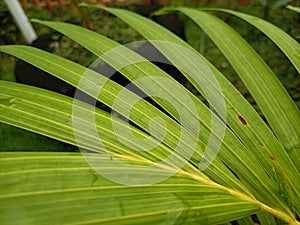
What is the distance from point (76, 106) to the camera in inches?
29.0

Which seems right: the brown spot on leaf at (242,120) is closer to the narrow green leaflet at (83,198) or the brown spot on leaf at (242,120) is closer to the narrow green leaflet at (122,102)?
the narrow green leaflet at (122,102)

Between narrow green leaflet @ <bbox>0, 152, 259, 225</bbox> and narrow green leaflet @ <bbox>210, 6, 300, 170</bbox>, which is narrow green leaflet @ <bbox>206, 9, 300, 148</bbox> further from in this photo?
narrow green leaflet @ <bbox>0, 152, 259, 225</bbox>

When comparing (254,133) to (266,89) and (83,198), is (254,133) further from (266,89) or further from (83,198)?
(83,198)

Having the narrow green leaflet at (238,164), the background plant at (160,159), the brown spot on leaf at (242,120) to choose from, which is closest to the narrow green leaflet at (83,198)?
the background plant at (160,159)

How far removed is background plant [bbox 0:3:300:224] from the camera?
0.48 metres

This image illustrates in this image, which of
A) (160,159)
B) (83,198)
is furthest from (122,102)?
(83,198)

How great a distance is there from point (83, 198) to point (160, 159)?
7.9 inches

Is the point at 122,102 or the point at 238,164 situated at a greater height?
the point at 122,102

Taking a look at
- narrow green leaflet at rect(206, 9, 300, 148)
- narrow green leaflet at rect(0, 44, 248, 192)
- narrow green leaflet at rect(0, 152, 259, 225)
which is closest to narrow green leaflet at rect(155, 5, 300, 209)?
narrow green leaflet at rect(206, 9, 300, 148)

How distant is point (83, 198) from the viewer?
1.60ft

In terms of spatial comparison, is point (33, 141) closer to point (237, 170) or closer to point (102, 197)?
point (237, 170)

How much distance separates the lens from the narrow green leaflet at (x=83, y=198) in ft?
1.50

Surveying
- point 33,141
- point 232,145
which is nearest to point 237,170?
point 232,145

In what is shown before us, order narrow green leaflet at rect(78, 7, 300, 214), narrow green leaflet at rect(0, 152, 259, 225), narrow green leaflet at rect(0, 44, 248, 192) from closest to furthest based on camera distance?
narrow green leaflet at rect(0, 152, 259, 225) → narrow green leaflet at rect(0, 44, 248, 192) → narrow green leaflet at rect(78, 7, 300, 214)
